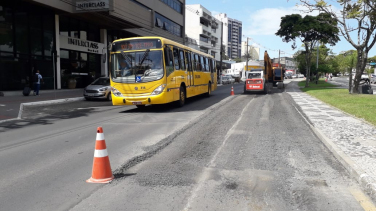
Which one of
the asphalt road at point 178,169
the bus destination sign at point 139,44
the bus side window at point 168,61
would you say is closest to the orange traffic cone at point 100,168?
the asphalt road at point 178,169

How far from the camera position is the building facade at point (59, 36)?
2022 cm

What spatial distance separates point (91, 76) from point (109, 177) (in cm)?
2624

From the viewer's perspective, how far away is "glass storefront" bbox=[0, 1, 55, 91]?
1986cm

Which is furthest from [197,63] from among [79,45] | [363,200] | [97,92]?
[363,200]

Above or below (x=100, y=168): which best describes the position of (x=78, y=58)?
above

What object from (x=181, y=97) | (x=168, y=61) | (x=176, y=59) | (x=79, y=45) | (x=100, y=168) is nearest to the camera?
(x=100, y=168)

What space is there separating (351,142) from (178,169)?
4.38 m

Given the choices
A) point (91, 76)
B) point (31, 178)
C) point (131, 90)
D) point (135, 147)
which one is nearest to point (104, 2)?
point (91, 76)

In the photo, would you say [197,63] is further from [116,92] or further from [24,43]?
[24,43]

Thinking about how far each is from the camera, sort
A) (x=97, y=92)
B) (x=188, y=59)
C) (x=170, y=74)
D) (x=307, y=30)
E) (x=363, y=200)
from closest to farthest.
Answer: (x=363, y=200) < (x=170, y=74) < (x=188, y=59) < (x=97, y=92) < (x=307, y=30)

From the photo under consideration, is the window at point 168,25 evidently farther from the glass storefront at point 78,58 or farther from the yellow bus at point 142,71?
the yellow bus at point 142,71

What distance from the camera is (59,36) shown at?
24172mm

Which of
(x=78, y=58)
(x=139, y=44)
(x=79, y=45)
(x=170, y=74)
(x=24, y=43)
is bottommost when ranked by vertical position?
(x=170, y=74)

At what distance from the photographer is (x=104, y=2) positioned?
2206 cm
